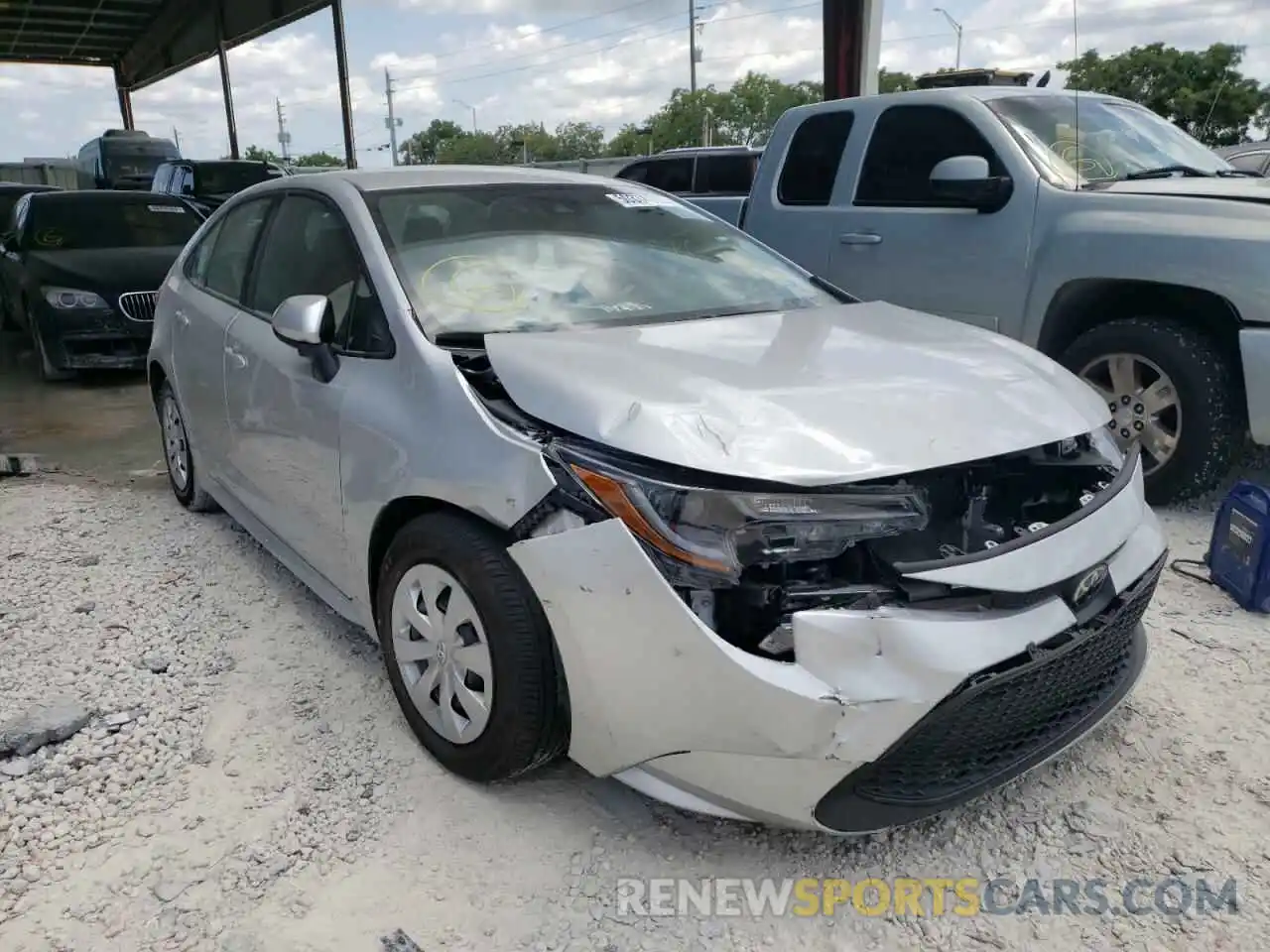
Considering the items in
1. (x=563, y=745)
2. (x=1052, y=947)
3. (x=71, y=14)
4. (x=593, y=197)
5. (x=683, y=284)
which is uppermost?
(x=71, y=14)

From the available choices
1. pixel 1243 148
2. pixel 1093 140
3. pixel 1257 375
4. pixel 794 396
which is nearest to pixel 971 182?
pixel 1093 140

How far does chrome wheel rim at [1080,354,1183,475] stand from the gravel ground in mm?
1270

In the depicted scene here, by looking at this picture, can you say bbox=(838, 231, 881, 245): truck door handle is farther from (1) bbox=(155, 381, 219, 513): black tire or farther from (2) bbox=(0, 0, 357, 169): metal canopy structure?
(2) bbox=(0, 0, 357, 169): metal canopy structure

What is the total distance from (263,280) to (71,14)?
28822 millimetres

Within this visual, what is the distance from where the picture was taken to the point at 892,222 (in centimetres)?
549

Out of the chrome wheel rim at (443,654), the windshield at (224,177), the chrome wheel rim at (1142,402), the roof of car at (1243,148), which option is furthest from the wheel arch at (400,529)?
the windshield at (224,177)

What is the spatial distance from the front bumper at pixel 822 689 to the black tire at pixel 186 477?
290 cm

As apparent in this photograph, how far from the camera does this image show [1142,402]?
14.8 feet

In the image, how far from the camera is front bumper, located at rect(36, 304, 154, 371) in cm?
761

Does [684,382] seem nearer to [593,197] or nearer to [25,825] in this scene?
[593,197]

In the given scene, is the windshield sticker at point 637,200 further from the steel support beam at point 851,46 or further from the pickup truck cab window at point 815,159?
the steel support beam at point 851,46

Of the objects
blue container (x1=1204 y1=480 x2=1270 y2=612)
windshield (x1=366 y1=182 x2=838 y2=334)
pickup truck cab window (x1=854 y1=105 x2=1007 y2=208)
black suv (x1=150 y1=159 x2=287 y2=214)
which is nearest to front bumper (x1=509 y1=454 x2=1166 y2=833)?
windshield (x1=366 y1=182 x2=838 y2=334)

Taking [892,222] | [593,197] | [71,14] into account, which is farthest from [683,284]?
[71,14]

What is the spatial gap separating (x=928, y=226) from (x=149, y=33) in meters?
32.6
